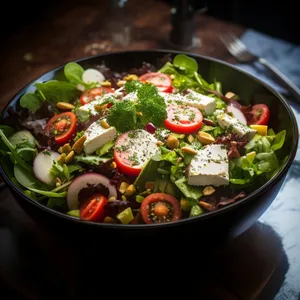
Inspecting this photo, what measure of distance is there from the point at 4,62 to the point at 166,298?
160cm

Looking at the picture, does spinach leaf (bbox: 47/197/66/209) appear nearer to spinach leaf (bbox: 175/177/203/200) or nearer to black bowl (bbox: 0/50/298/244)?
black bowl (bbox: 0/50/298/244)

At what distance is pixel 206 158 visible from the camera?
120cm

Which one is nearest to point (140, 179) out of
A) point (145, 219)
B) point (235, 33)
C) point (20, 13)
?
point (145, 219)

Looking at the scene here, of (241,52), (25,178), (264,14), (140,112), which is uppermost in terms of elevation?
(140,112)

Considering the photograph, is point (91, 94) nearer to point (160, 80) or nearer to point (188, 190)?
point (160, 80)

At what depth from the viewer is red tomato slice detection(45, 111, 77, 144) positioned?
1344 millimetres

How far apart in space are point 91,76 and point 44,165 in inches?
18.0

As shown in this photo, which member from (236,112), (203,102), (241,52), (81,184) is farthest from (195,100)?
(241,52)

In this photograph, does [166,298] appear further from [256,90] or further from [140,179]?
[256,90]

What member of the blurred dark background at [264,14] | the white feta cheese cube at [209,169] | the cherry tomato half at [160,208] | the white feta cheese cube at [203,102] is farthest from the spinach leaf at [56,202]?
the blurred dark background at [264,14]

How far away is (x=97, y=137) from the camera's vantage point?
1.25 m

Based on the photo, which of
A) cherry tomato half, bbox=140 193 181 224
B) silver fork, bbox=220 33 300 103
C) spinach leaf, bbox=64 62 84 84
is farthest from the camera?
silver fork, bbox=220 33 300 103

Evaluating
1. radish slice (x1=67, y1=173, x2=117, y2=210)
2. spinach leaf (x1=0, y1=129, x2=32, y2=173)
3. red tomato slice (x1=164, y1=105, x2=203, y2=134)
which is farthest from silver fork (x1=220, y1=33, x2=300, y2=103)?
spinach leaf (x1=0, y1=129, x2=32, y2=173)

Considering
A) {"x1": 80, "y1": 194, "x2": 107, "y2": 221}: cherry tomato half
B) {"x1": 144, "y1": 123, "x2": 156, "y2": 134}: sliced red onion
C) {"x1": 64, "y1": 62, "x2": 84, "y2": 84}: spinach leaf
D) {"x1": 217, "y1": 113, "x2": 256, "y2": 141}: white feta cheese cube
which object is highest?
{"x1": 64, "y1": 62, "x2": 84, "y2": 84}: spinach leaf
